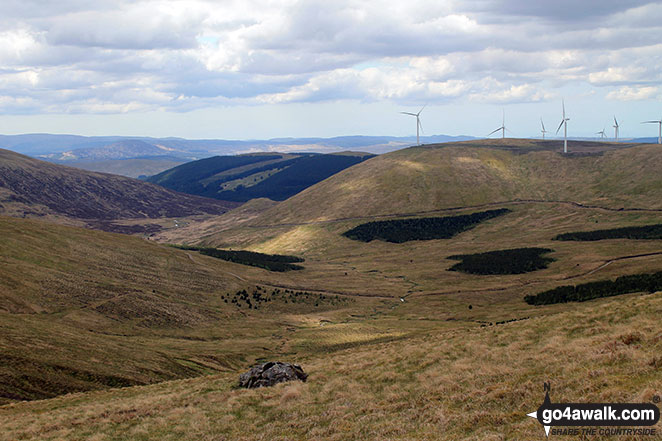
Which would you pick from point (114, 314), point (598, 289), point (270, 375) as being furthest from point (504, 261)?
point (270, 375)

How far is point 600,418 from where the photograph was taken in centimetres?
2186

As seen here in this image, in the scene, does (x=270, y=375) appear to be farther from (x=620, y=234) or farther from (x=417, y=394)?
(x=620, y=234)

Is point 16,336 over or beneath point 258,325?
over

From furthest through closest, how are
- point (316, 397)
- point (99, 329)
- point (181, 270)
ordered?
point (181, 270), point (99, 329), point (316, 397)

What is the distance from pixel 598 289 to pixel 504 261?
5457 cm

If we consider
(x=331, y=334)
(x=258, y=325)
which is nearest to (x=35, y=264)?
(x=258, y=325)

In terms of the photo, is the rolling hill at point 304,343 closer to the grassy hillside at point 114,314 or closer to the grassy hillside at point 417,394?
the grassy hillside at point 417,394

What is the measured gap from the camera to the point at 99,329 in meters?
81.3

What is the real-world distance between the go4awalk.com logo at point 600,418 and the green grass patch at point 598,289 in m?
73.2

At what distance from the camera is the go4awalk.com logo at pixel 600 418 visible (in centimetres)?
2045

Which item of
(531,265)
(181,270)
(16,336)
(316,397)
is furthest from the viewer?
(531,265)

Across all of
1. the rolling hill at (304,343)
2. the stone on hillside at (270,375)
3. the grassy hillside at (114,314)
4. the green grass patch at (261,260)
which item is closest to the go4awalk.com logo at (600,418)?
the rolling hill at (304,343)

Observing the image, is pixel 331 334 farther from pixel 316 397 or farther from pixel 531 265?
pixel 531 265

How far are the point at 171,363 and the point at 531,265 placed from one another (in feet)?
349
